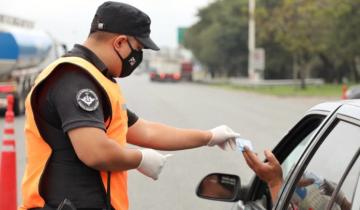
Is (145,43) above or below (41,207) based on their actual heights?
above

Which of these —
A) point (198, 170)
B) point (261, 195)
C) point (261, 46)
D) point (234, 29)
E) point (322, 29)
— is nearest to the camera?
point (261, 195)

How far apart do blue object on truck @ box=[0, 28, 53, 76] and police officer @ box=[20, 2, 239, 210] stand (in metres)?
18.3

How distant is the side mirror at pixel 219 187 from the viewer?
11.9 ft

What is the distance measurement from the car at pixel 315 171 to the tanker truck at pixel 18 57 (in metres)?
17.3

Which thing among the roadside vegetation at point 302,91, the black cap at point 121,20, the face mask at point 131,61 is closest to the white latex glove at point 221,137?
the face mask at point 131,61

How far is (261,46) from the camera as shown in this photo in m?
61.8

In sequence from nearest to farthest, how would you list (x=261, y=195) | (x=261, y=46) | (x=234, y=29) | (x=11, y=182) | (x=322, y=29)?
(x=261, y=195)
(x=11, y=182)
(x=322, y=29)
(x=261, y=46)
(x=234, y=29)

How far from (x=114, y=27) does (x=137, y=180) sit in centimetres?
649

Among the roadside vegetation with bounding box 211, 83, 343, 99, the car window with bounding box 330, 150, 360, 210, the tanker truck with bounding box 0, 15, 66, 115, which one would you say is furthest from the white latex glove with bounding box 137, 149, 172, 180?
the roadside vegetation with bounding box 211, 83, 343, 99

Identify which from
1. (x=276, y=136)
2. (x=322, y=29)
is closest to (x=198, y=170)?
(x=276, y=136)

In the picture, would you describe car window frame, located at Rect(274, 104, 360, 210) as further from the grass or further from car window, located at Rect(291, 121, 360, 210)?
the grass

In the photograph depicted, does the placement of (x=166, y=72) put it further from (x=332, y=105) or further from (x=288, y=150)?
(x=332, y=105)

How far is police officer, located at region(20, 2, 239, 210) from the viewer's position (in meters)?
2.77

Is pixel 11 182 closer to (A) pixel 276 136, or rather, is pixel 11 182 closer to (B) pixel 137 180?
(B) pixel 137 180
